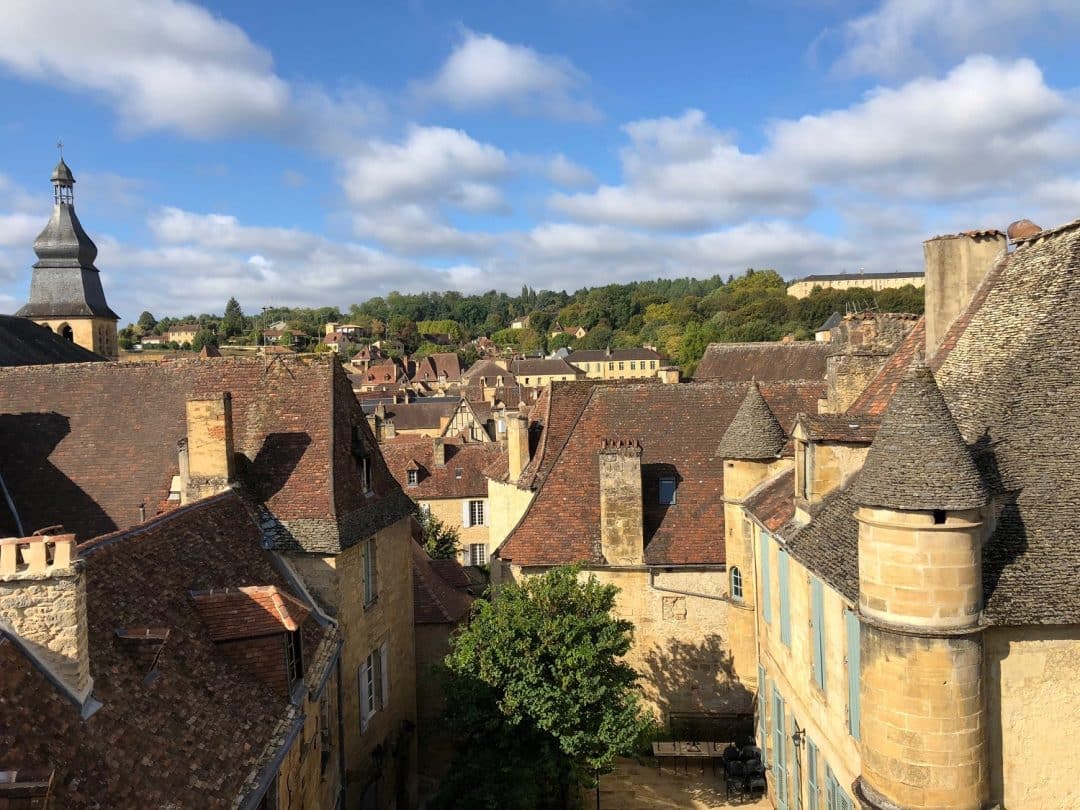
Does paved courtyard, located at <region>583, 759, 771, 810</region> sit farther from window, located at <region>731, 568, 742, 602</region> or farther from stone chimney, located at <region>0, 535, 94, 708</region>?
stone chimney, located at <region>0, 535, 94, 708</region>

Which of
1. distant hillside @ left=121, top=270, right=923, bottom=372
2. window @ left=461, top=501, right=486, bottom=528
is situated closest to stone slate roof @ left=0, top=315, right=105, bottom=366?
window @ left=461, top=501, right=486, bottom=528

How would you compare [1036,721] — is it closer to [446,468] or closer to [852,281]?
[446,468]

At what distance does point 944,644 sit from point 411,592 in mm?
14317

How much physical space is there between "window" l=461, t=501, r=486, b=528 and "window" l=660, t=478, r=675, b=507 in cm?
1946

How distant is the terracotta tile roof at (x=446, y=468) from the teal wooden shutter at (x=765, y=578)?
22.6m

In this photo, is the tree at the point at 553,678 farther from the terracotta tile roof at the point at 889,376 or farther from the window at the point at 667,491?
the terracotta tile roof at the point at 889,376

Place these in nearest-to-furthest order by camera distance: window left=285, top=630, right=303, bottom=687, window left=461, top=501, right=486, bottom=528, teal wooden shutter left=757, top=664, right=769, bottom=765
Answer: window left=285, top=630, right=303, bottom=687 → teal wooden shutter left=757, top=664, right=769, bottom=765 → window left=461, top=501, right=486, bottom=528

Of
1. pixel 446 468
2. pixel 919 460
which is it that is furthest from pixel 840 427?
pixel 446 468

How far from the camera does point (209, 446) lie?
16.9 m

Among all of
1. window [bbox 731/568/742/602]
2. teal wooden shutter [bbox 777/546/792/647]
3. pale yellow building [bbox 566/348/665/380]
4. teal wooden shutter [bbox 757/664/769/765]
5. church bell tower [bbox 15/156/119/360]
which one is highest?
church bell tower [bbox 15/156/119/360]

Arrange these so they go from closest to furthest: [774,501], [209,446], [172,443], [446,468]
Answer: [209,446] → [774,501] → [172,443] → [446,468]

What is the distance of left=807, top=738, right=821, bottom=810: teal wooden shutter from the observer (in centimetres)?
1460

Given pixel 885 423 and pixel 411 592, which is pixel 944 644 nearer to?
pixel 885 423

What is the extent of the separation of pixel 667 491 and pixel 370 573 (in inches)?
377
